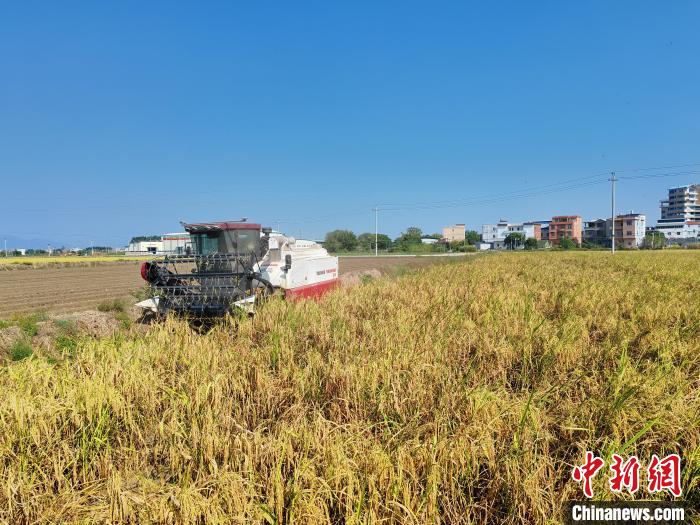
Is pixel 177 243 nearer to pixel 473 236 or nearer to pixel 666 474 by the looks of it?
pixel 666 474

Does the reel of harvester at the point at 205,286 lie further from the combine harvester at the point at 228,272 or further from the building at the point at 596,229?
the building at the point at 596,229

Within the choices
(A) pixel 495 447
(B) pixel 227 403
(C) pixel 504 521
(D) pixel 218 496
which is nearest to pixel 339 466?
(D) pixel 218 496

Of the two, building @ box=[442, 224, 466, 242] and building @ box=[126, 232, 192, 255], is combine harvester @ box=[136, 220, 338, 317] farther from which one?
building @ box=[442, 224, 466, 242]

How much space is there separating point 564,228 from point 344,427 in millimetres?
134685

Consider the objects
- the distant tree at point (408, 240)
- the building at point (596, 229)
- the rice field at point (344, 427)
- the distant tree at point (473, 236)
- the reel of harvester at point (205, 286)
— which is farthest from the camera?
the distant tree at point (473, 236)

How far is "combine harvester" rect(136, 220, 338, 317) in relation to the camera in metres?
8.10

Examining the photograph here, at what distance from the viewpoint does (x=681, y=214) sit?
147500 millimetres

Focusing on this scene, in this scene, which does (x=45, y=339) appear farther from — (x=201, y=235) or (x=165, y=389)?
(x=165, y=389)

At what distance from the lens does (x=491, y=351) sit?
12.5 feet

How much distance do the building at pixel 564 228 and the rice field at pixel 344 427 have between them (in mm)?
125894

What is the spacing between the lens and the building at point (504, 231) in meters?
128

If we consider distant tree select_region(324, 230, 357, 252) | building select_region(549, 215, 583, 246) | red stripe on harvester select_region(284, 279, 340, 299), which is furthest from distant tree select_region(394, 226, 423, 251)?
red stripe on harvester select_region(284, 279, 340, 299)

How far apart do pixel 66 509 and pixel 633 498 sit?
276 cm

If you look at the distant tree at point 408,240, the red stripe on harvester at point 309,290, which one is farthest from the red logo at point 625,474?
the distant tree at point 408,240
